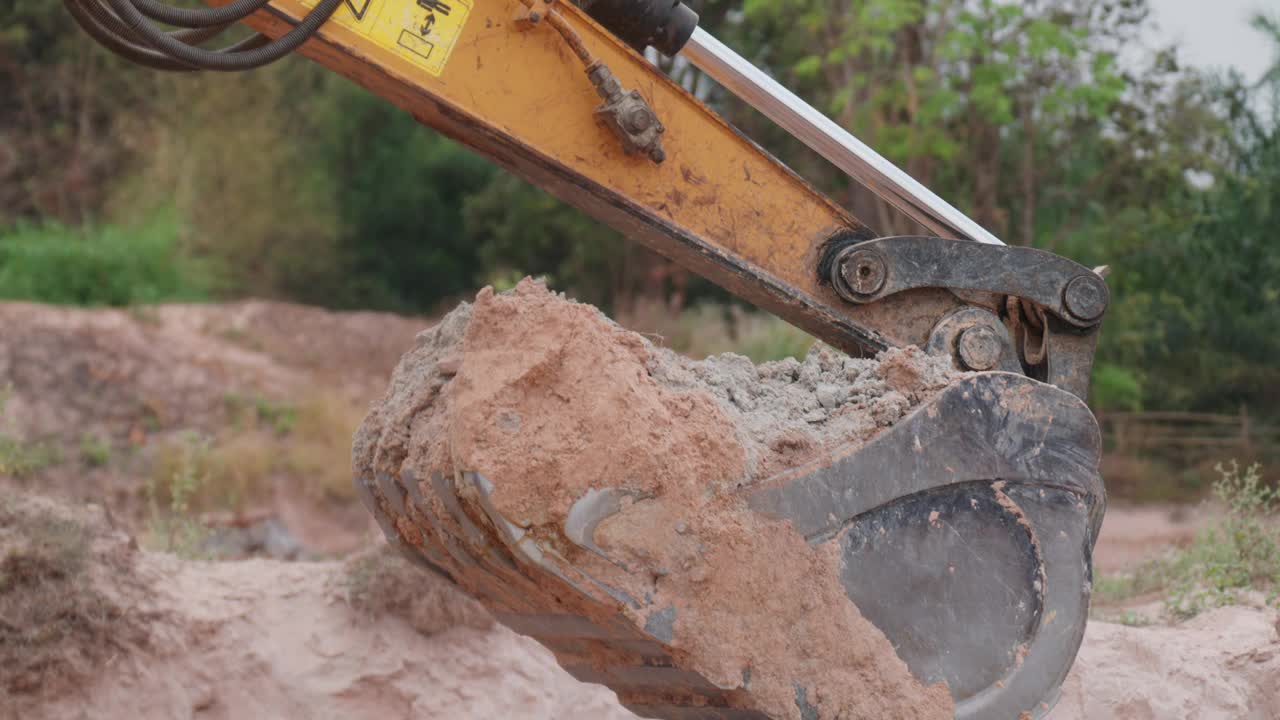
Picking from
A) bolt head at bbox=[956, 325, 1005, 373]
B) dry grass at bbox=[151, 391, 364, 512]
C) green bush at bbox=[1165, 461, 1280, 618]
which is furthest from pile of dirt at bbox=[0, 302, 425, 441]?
bolt head at bbox=[956, 325, 1005, 373]

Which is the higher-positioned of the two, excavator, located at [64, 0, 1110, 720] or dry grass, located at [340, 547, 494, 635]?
excavator, located at [64, 0, 1110, 720]

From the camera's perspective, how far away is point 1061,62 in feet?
42.8

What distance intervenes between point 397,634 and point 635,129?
A: 2.67 meters

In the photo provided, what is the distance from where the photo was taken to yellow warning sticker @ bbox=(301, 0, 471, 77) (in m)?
3.27

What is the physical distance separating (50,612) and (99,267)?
1288 centimetres

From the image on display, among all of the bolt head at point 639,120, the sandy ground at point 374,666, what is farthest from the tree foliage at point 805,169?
the bolt head at point 639,120

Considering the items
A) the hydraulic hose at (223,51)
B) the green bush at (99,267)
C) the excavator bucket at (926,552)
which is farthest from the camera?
the green bush at (99,267)

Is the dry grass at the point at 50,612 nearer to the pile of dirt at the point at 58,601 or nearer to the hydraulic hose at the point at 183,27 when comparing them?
the pile of dirt at the point at 58,601

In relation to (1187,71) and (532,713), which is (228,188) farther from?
(532,713)

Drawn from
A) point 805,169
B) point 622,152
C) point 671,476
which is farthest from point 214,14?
point 805,169

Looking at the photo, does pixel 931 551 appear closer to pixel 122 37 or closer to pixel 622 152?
pixel 622 152

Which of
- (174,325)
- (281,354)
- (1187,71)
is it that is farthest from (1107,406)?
(174,325)

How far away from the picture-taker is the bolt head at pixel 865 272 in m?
3.62

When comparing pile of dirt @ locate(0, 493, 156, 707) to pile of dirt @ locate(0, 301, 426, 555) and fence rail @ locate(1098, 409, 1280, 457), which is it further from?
fence rail @ locate(1098, 409, 1280, 457)
